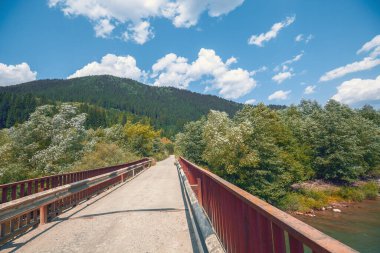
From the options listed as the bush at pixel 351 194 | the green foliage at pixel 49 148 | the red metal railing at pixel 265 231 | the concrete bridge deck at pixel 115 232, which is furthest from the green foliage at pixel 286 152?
the red metal railing at pixel 265 231

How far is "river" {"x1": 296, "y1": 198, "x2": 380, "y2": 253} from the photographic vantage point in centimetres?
1862

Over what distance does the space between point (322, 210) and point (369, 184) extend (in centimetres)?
1278

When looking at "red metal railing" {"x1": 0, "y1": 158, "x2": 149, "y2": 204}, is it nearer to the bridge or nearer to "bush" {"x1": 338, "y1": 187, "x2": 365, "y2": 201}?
the bridge

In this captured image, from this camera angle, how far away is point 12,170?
2044 centimetres

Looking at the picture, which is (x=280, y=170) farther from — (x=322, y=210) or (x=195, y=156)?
(x=195, y=156)

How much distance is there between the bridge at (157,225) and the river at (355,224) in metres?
16.5

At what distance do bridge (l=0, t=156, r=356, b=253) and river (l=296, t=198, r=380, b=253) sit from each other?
1648 cm

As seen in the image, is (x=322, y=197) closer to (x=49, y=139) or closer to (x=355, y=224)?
(x=355, y=224)

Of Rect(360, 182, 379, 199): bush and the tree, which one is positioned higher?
the tree

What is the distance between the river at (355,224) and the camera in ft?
61.1

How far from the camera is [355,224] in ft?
75.2

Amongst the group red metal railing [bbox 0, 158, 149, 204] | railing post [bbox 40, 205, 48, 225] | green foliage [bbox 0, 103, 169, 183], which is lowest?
railing post [bbox 40, 205, 48, 225]

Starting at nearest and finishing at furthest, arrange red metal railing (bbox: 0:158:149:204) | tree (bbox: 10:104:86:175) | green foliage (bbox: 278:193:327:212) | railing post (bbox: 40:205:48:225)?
railing post (bbox: 40:205:48:225) < red metal railing (bbox: 0:158:149:204) < tree (bbox: 10:104:86:175) < green foliage (bbox: 278:193:327:212)

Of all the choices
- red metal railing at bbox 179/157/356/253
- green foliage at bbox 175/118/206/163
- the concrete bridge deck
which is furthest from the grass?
red metal railing at bbox 179/157/356/253
